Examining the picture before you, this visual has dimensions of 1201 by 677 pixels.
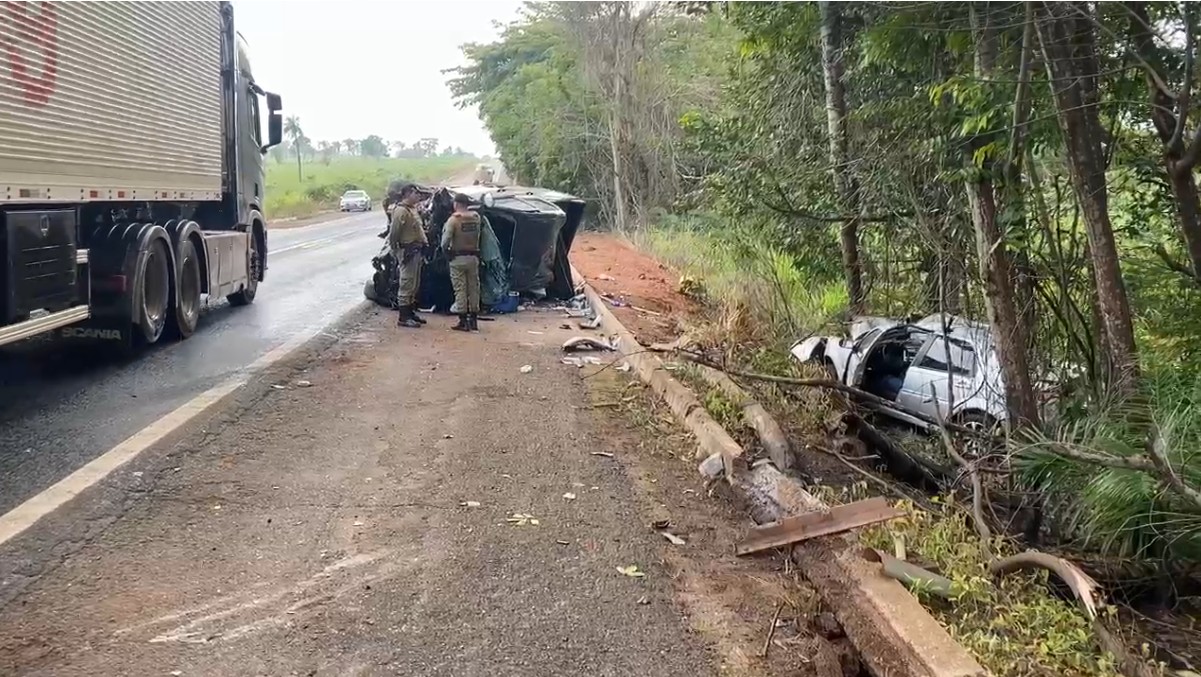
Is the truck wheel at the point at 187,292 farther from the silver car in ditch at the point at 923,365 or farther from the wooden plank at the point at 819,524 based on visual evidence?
the wooden plank at the point at 819,524

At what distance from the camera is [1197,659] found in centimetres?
441

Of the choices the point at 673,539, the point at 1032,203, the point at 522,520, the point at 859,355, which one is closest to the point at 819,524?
the point at 673,539

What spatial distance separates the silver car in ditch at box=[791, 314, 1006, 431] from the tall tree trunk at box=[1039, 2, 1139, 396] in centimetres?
99

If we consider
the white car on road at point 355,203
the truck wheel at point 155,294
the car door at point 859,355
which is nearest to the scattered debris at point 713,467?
the car door at point 859,355

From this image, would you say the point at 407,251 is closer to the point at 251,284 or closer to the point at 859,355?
the point at 251,284

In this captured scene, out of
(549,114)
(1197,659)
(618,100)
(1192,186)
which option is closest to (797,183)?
(1192,186)

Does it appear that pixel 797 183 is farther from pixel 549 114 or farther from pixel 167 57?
pixel 549 114

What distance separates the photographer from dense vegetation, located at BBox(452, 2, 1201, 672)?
5.27 metres

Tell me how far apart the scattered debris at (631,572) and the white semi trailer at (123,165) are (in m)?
4.97

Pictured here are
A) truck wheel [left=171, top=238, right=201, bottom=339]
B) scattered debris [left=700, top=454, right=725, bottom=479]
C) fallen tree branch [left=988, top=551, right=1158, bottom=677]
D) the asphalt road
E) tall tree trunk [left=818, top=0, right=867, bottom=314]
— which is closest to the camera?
fallen tree branch [left=988, top=551, right=1158, bottom=677]

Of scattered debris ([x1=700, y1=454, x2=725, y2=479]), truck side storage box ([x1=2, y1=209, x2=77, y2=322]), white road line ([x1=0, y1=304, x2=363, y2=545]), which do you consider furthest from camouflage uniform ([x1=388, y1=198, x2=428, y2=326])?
scattered debris ([x1=700, y1=454, x2=725, y2=479])

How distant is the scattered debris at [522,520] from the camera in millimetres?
5379

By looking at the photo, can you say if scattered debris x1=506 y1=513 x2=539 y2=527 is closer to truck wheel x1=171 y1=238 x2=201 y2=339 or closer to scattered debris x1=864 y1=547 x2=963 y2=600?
scattered debris x1=864 y1=547 x2=963 y2=600

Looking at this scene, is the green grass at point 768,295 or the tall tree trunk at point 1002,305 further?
the green grass at point 768,295
